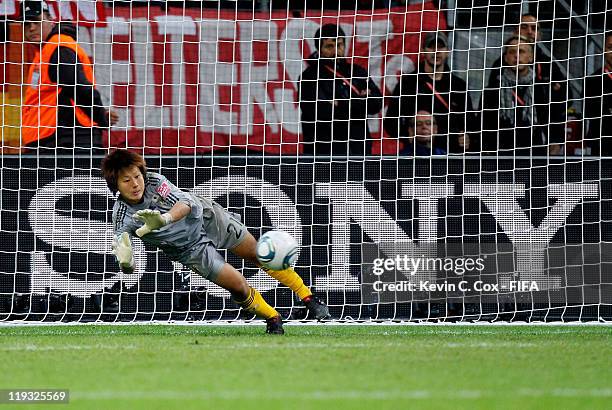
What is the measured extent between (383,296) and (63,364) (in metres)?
4.63

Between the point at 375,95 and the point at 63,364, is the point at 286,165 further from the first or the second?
the point at 63,364

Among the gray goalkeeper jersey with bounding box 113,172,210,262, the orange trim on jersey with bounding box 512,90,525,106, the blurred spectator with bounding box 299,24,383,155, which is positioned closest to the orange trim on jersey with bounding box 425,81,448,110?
the blurred spectator with bounding box 299,24,383,155

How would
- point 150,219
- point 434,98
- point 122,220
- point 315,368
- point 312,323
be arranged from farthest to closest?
point 434,98
point 312,323
point 122,220
point 150,219
point 315,368

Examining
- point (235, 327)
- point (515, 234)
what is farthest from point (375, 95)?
point (235, 327)

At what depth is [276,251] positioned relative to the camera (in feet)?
29.5

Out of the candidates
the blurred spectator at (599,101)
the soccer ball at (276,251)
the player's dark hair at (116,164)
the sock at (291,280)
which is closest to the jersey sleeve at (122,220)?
the player's dark hair at (116,164)

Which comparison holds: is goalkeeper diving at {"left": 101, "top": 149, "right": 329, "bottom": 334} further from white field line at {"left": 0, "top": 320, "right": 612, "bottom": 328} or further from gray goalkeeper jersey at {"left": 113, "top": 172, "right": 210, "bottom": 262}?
white field line at {"left": 0, "top": 320, "right": 612, "bottom": 328}

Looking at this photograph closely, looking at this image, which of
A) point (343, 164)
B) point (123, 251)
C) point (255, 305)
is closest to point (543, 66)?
point (343, 164)

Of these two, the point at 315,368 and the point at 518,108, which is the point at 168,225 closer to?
the point at 315,368

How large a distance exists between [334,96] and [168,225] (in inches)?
130

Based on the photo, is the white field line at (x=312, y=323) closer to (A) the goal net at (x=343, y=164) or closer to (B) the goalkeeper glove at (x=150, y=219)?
(A) the goal net at (x=343, y=164)

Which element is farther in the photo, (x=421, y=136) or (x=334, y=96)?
(x=334, y=96)

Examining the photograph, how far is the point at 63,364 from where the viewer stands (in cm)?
693

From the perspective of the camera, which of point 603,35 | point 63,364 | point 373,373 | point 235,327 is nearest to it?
point 373,373
